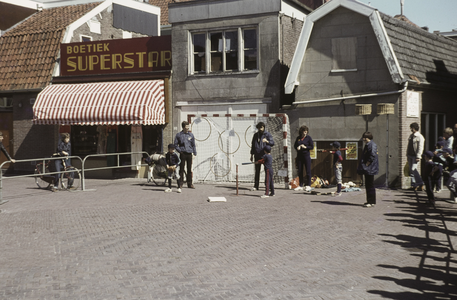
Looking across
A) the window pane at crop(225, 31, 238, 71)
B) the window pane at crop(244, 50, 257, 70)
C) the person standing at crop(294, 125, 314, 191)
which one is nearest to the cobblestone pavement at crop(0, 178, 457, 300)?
the person standing at crop(294, 125, 314, 191)

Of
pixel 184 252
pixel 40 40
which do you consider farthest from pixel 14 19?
pixel 184 252

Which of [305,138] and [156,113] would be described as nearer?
[305,138]

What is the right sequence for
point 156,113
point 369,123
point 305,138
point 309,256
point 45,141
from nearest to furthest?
point 309,256 → point 305,138 → point 369,123 → point 156,113 → point 45,141

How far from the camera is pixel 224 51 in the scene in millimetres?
20078

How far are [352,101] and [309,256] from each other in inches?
409

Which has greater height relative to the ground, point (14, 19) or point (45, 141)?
point (14, 19)

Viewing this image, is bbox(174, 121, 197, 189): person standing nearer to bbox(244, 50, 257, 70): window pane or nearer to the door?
bbox(244, 50, 257, 70): window pane

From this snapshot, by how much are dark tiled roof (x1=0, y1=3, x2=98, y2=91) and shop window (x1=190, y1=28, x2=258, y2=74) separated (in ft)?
23.0

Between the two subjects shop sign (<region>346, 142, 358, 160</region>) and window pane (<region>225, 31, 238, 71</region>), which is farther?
window pane (<region>225, 31, 238, 71</region>)

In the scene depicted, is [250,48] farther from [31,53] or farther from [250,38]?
[31,53]

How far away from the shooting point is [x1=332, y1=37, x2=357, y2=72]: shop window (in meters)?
17.3

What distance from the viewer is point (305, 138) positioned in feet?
50.9

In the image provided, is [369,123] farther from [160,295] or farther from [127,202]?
[160,295]

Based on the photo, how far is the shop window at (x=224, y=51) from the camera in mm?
19766
